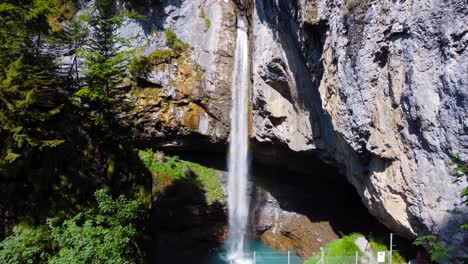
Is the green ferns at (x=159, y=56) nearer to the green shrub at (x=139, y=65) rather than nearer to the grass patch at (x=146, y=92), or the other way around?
the green shrub at (x=139, y=65)

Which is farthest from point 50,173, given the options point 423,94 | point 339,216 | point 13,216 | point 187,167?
point 339,216

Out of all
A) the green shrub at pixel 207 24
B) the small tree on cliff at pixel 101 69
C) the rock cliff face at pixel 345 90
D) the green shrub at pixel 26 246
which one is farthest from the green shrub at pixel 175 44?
the green shrub at pixel 26 246

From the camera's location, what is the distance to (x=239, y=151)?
15320 mm

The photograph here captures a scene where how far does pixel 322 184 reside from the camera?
622 inches

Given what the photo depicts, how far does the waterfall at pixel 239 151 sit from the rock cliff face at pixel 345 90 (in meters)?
0.41

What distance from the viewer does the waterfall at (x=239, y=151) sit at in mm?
14906

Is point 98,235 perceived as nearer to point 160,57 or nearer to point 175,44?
point 160,57

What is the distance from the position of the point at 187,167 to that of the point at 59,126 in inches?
337

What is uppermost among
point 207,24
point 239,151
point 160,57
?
point 207,24

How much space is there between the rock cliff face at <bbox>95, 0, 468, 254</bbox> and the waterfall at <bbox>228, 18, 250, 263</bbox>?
0.41 m

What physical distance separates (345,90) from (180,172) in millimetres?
9453

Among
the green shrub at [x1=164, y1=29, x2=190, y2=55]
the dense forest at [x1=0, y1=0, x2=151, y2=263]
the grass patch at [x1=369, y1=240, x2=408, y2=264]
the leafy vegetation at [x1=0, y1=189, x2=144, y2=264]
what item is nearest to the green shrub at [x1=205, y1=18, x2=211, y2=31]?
the green shrub at [x1=164, y1=29, x2=190, y2=55]

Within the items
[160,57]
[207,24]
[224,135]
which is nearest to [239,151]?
[224,135]

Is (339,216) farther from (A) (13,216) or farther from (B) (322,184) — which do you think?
(A) (13,216)
